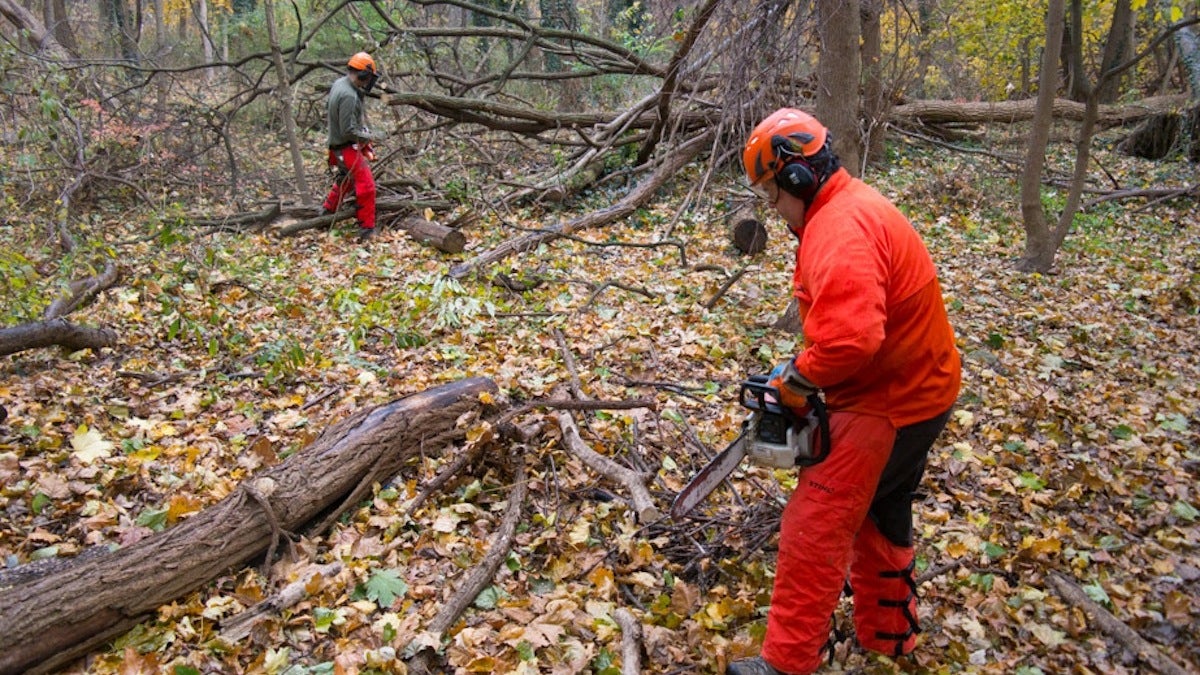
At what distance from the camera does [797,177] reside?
2.55 meters

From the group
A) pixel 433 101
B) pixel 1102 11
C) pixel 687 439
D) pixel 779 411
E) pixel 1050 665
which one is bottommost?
pixel 1050 665

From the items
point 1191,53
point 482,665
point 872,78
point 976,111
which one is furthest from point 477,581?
point 1191,53

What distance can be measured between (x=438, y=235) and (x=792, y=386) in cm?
641

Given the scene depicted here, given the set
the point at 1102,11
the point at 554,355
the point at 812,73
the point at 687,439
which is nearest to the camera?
the point at 687,439

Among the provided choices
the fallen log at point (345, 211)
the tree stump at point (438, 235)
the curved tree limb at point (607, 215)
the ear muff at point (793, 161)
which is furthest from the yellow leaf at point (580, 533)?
the fallen log at point (345, 211)

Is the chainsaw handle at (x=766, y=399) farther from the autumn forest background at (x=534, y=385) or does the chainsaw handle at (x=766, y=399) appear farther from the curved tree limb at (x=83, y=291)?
the curved tree limb at (x=83, y=291)

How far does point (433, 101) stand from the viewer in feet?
31.7

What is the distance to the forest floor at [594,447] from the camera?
9.96 feet

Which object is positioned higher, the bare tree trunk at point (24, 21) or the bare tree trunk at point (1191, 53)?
the bare tree trunk at point (24, 21)

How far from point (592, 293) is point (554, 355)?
1.45m

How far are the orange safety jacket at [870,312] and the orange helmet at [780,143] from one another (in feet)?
0.51

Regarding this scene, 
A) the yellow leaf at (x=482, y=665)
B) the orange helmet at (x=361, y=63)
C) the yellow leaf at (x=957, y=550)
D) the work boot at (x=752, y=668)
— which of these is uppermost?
the orange helmet at (x=361, y=63)

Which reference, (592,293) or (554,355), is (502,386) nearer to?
(554,355)

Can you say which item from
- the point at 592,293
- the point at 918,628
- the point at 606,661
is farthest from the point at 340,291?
the point at 918,628
